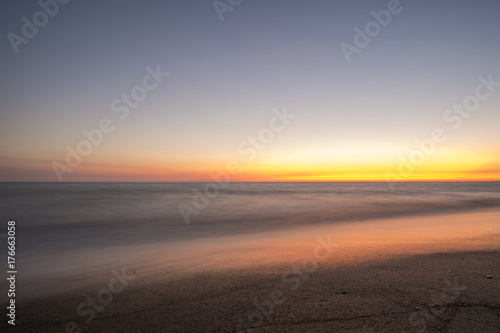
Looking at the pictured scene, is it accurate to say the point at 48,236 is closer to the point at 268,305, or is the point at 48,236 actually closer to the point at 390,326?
the point at 268,305

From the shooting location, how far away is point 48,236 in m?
10.6

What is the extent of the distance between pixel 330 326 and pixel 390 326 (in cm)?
59

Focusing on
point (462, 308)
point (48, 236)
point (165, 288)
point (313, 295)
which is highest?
point (48, 236)

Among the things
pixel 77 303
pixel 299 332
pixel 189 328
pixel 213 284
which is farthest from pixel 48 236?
pixel 299 332

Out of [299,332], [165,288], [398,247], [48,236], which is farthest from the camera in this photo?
[48,236]

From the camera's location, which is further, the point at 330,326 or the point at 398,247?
the point at 398,247

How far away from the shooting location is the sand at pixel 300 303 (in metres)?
2.88

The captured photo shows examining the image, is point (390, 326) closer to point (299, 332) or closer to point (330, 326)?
point (330, 326)

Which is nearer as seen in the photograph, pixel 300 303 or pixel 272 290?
pixel 300 303

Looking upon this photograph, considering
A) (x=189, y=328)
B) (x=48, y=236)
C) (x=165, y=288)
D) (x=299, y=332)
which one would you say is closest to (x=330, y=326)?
(x=299, y=332)

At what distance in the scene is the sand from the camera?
2.88 m

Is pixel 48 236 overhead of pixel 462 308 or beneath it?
overhead

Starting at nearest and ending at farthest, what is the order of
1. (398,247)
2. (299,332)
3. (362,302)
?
(299,332)
(362,302)
(398,247)

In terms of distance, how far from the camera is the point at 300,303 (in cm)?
331
